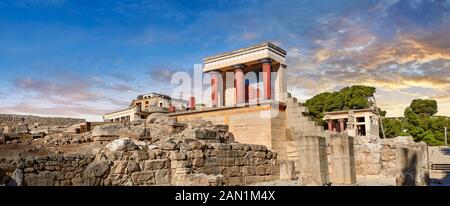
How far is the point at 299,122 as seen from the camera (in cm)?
1755

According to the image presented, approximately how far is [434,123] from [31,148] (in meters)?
41.6

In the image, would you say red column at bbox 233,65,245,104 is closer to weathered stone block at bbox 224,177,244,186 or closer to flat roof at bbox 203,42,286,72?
flat roof at bbox 203,42,286,72

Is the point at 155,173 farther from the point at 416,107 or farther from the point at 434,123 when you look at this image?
the point at 416,107

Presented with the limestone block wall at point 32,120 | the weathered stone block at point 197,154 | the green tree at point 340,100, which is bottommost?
the weathered stone block at point 197,154

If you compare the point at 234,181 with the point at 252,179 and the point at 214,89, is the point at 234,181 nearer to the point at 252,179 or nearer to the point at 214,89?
the point at 252,179

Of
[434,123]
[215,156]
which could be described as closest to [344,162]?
[215,156]

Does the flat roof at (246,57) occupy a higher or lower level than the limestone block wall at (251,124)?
higher

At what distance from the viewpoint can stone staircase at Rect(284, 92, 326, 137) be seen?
1717 cm

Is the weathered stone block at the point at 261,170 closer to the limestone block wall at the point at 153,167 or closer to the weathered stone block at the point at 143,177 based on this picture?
the limestone block wall at the point at 153,167

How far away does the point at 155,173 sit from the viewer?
12250 mm

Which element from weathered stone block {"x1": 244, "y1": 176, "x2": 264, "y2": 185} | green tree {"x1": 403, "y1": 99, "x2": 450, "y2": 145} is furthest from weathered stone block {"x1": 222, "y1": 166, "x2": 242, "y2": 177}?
green tree {"x1": 403, "y1": 99, "x2": 450, "y2": 145}

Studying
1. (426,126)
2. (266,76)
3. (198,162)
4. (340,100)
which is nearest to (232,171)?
(198,162)

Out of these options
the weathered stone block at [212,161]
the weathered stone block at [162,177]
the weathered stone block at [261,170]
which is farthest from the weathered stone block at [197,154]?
the weathered stone block at [261,170]

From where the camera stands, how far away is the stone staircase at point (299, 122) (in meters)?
17.2
